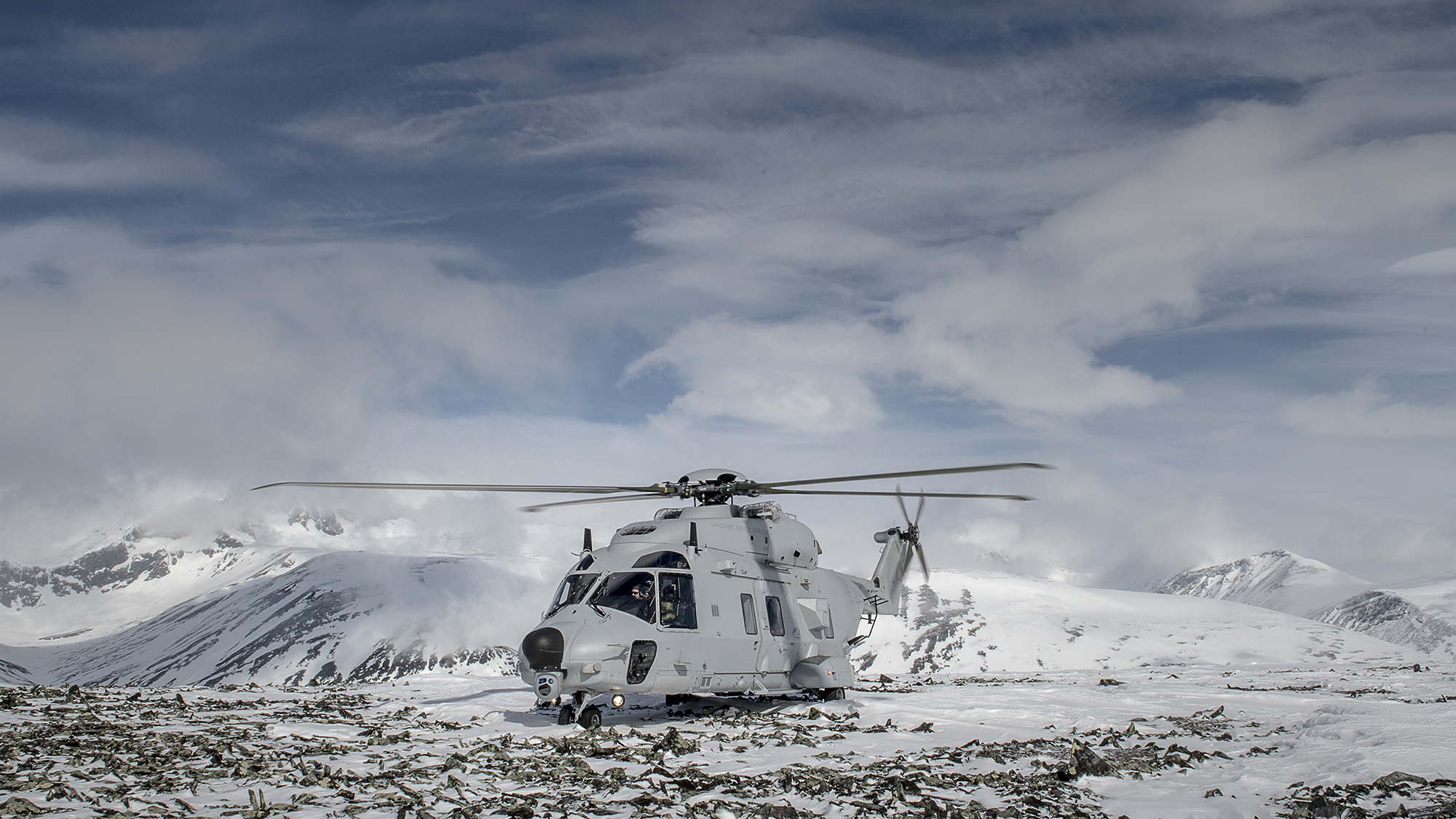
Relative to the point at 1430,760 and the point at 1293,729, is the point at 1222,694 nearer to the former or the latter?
the point at 1293,729

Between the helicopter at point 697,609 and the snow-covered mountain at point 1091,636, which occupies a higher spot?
the helicopter at point 697,609

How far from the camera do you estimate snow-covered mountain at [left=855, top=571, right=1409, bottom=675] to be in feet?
379

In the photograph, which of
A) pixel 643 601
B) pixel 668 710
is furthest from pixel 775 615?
pixel 643 601

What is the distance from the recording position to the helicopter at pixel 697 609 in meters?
16.4

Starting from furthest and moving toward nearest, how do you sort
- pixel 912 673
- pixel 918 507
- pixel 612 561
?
pixel 912 673
pixel 918 507
pixel 612 561

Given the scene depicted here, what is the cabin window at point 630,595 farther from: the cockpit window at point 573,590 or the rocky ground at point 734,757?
the rocky ground at point 734,757

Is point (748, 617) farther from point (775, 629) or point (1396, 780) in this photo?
point (1396, 780)

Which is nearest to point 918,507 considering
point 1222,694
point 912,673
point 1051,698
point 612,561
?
point 1051,698

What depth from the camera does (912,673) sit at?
6885 inches

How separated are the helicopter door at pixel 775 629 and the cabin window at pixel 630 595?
356 centimetres

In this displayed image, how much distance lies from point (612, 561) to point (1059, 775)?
33.1 ft

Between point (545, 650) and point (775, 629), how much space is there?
21.7ft

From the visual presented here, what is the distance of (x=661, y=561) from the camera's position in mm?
18484

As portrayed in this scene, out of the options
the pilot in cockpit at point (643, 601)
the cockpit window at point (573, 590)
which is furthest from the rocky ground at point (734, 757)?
the cockpit window at point (573, 590)
